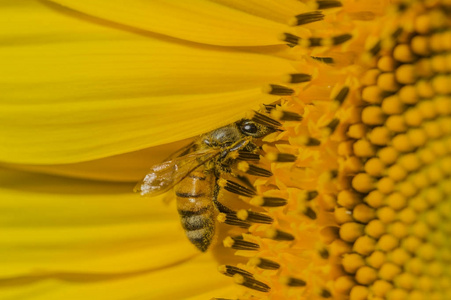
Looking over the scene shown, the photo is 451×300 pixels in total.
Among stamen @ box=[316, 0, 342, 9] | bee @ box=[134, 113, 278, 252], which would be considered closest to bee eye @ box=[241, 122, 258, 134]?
bee @ box=[134, 113, 278, 252]

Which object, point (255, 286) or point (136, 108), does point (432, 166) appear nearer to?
point (255, 286)

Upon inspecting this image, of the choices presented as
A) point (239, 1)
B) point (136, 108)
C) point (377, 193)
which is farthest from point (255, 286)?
point (239, 1)

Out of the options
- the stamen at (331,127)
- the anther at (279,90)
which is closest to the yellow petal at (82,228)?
the anther at (279,90)

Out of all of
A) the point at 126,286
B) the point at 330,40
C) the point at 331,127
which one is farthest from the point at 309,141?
the point at 126,286

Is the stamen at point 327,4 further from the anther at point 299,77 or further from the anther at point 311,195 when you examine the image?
the anther at point 311,195

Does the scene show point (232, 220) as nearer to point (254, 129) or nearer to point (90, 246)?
point (254, 129)

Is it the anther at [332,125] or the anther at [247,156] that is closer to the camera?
the anther at [332,125]
